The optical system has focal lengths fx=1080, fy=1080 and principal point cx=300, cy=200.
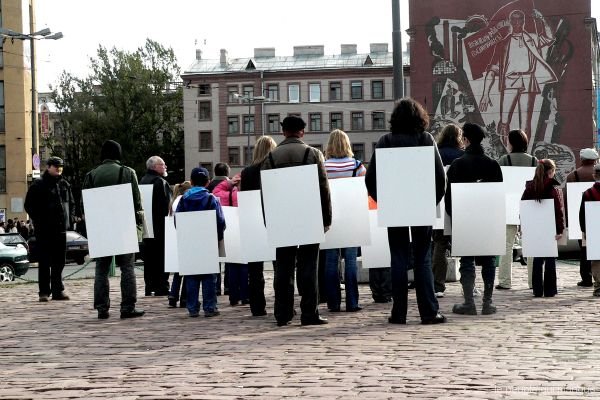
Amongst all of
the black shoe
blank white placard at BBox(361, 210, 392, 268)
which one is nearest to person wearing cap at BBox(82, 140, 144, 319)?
the black shoe

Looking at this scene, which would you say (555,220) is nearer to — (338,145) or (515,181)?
(515,181)

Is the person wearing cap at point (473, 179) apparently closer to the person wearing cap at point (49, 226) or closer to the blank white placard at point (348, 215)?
the blank white placard at point (348, 215)

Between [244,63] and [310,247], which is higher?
[244,63]

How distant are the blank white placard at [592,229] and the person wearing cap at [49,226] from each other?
23.3 ft

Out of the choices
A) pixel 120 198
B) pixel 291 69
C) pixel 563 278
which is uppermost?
pixel 291 69

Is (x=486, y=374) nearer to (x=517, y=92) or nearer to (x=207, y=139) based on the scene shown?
(x=517, y=92)

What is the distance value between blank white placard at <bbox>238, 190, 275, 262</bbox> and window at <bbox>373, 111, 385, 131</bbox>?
84415 mm

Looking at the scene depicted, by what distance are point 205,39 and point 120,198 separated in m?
92.8

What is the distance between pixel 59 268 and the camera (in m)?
15.1

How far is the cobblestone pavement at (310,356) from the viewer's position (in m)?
6.45

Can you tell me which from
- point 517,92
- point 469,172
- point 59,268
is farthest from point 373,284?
point 517,92

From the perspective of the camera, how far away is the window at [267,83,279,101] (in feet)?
322

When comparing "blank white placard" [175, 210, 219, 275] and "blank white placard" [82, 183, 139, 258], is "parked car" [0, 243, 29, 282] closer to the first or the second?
"blank white placard" [82, 183, 139, 258]

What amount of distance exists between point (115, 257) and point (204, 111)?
85587 millimetres
